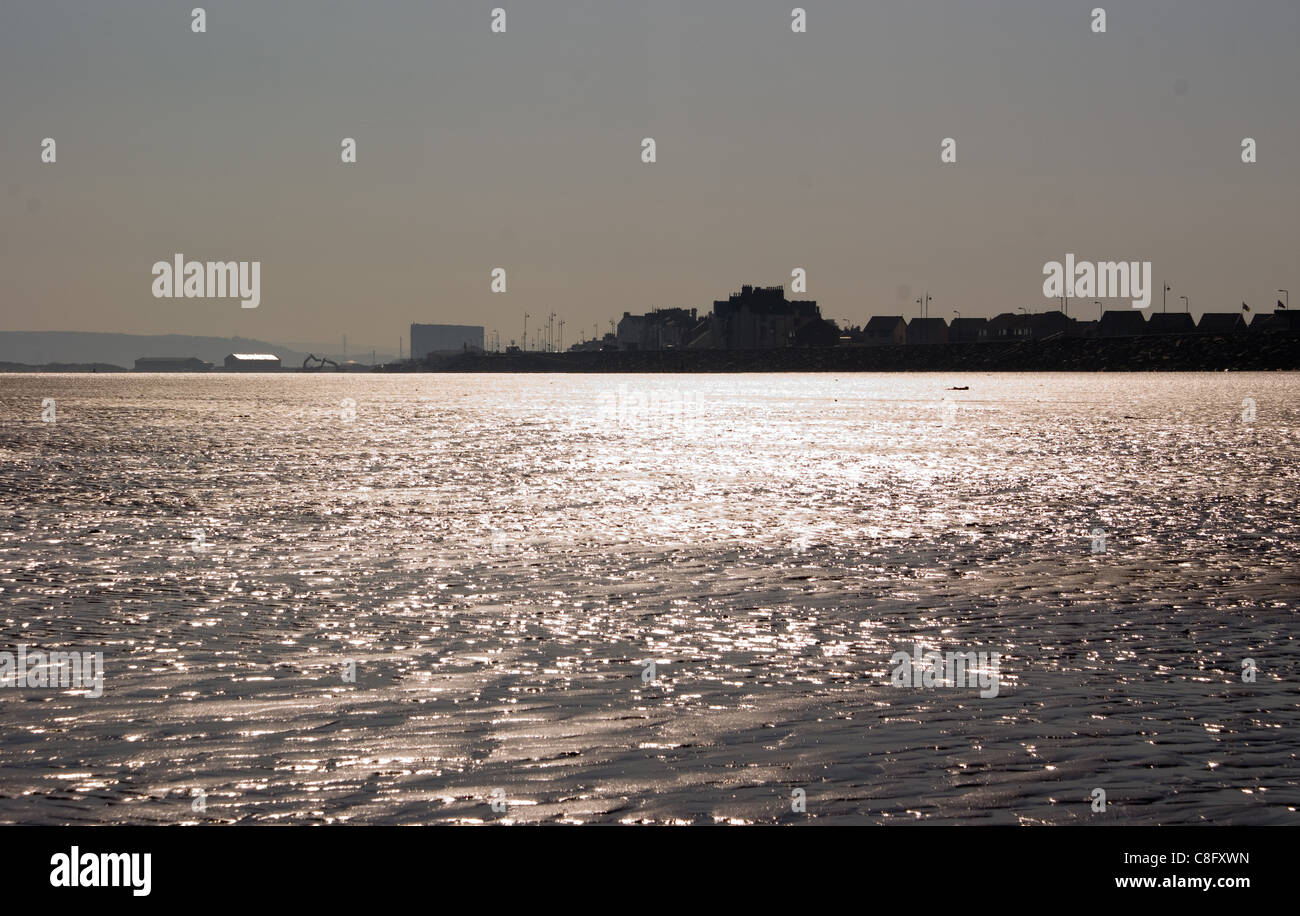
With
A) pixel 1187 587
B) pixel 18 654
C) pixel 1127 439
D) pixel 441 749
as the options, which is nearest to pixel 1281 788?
pixel 441 749

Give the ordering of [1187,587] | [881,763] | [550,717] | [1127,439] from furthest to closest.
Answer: [1127,439]
[1187,587]
[550,717]
[881,763]

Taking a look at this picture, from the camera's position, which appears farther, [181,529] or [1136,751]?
[181,529]

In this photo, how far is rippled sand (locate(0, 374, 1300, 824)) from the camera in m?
11.4

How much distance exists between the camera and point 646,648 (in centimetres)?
1755

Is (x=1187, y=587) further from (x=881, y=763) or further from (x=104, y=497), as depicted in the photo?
(x=104, y=497)

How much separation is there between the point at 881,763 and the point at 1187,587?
12.6 metres

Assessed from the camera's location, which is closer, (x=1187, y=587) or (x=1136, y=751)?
(x=1136, y=751)

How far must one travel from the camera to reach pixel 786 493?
136 feet

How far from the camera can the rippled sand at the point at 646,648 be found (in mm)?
11375

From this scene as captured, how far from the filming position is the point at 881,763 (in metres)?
12.2
